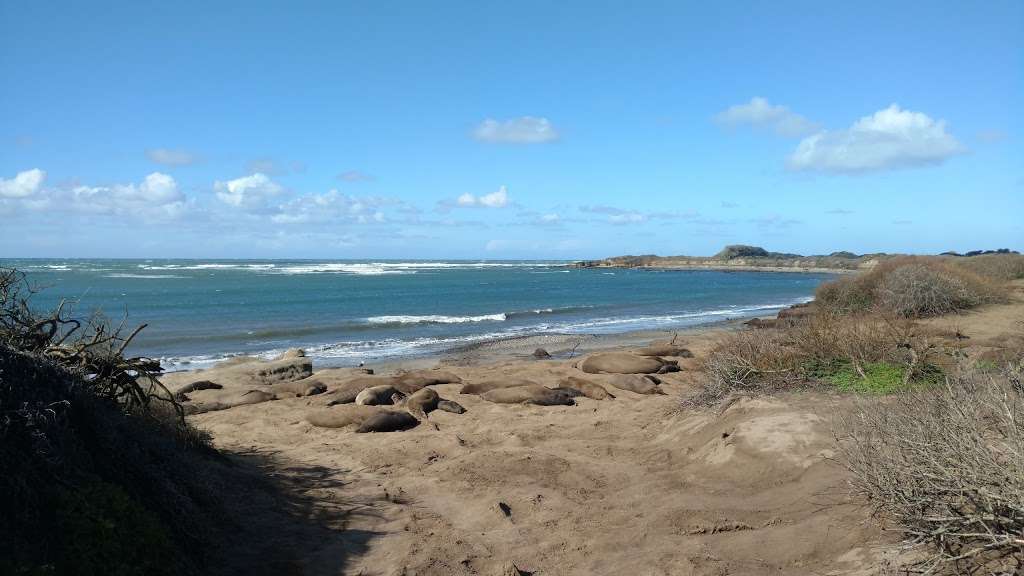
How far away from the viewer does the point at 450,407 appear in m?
13.6

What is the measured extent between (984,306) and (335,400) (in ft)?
71.8

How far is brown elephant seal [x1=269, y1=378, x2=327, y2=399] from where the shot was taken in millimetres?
15672

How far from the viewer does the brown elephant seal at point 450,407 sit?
1349 centimetres

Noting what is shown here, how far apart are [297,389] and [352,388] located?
170 cm

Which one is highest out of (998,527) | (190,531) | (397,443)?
(998,527)

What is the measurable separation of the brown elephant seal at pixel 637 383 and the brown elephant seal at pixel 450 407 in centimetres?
411

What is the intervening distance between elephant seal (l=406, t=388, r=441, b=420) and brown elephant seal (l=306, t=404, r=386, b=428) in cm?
73

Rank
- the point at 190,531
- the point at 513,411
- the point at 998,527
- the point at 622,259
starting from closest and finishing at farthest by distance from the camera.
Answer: the point at 998,527
the point at 190,531
the point at 513,411
the point at 622,259

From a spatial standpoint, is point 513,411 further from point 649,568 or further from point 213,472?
point 649,568

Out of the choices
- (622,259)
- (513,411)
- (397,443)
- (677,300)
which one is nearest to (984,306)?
(513,411)

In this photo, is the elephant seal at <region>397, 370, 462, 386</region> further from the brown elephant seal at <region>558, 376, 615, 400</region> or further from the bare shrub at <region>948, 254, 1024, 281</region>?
the bare shrub at <region>948, 254, 1024, 281</region>

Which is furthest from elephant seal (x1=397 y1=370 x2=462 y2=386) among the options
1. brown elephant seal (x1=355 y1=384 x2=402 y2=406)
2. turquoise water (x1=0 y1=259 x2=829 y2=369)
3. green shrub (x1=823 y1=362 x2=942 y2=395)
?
green shrub (x1=823 y1=362 x2=942 y2=395)

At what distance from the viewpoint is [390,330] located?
101 feet

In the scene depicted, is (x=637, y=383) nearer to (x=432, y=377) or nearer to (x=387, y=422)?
(x=432, y=377)
